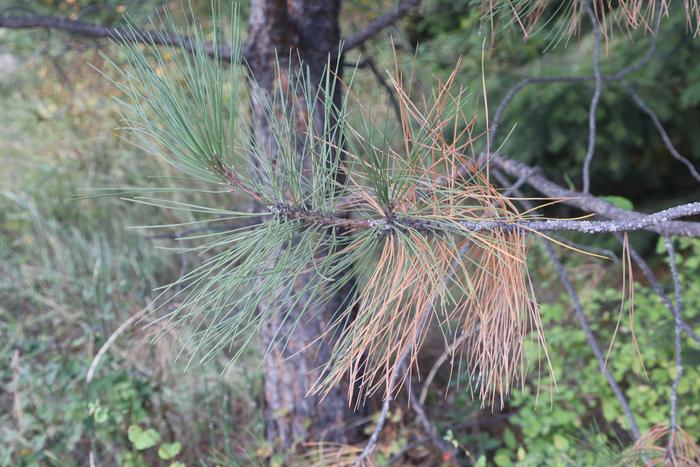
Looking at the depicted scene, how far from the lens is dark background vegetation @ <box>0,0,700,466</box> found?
1.90 meters

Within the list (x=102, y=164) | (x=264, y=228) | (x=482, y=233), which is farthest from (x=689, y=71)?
(x=102, y=164)

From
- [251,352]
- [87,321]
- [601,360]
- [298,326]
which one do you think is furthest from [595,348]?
A: [87,321]

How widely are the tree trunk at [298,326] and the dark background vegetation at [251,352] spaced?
0.13m

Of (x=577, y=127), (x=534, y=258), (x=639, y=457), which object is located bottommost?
(x=534, y=258)

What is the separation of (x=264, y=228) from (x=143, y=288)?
203 centimetres

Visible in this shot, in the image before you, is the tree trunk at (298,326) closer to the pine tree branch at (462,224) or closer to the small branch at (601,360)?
the pine tree branch at (462,224)

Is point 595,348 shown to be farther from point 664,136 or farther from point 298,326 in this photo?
point 298,326

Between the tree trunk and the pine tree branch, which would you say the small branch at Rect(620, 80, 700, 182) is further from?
the tree trunk

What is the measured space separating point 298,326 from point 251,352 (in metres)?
0.91

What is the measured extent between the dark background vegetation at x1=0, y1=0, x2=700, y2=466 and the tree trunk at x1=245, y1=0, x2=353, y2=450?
0.13 meters

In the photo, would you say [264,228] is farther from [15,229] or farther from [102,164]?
[102,164]

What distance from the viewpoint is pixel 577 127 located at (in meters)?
2.65

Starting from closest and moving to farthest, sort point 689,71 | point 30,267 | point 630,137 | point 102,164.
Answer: point 689,71
point 630,137
point 30,267
point 102,164

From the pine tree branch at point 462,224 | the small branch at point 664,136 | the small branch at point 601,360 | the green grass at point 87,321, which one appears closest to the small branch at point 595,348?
the small branch at point 601,360
